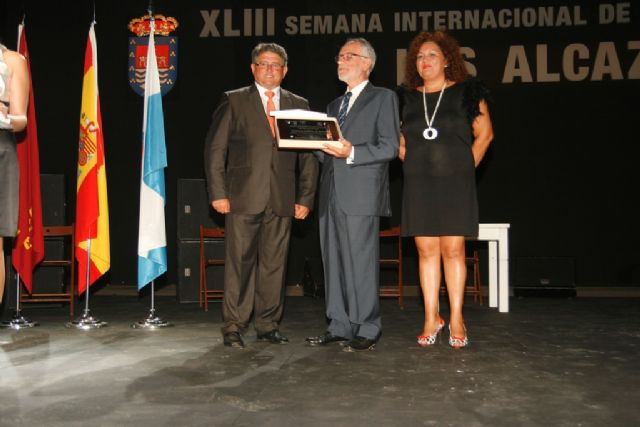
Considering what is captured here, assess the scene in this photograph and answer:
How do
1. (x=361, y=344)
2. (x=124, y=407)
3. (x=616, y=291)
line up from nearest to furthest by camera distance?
1. (x=124, y=407)
2. (x=361, y=344)
3. (x=616, y=291)

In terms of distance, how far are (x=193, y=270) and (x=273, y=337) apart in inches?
100

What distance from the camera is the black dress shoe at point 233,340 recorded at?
364cm

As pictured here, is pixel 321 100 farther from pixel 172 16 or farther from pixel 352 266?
pixel 352 266

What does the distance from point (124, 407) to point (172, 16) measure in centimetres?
583

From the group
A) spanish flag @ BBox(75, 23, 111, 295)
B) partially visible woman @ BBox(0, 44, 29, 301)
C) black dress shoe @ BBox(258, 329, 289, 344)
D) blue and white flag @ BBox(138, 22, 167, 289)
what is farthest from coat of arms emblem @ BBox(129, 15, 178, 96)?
black dress shoe @ BBox(258, 329, 289, 344)

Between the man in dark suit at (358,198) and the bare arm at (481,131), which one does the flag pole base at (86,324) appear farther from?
the bare arm at (481,131)

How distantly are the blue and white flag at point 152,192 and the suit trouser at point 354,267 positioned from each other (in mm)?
1648

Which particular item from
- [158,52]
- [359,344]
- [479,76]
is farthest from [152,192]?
[479,76]

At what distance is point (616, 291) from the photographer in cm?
678

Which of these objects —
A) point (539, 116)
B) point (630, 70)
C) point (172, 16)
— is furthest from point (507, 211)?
point (172, 16)

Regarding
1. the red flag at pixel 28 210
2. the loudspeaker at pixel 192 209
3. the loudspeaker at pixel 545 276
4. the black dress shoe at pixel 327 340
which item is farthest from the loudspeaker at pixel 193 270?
the loudspeaker at pixel 545 276

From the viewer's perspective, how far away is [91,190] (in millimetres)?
4855

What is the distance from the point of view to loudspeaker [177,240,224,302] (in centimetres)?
610

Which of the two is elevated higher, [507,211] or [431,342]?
[507,211]
